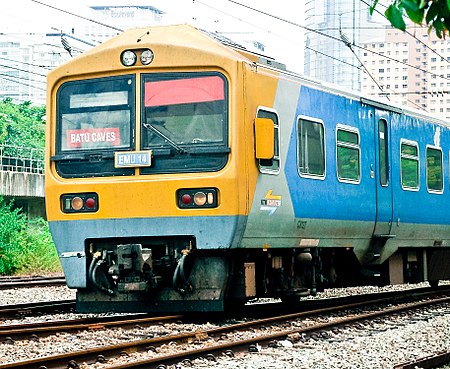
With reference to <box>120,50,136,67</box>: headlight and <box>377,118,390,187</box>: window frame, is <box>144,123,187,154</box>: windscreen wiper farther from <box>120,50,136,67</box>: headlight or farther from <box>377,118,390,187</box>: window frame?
<box>377,118,390,187</box>: window frame

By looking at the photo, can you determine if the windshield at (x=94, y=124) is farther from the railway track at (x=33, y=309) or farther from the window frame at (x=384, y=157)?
the window frame at (x=384, y=157)

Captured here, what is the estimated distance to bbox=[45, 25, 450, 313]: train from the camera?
35.5 ft

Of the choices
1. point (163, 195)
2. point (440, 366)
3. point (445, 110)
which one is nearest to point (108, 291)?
point (163, 195)

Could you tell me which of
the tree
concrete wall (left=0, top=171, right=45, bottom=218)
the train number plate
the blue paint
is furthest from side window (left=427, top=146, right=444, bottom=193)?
concrete wall (left=0, top=171, right=45, bottom=218)

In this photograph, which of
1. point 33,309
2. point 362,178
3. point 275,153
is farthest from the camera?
point 362,178

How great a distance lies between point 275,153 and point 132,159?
1.66 metres

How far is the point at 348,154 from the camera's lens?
1335 centimetres

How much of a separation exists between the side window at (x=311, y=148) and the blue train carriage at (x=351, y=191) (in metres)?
0.01

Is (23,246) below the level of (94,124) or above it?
below

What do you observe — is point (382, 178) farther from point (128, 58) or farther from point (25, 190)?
point (25, 190)

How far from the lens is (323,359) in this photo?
8.84 m

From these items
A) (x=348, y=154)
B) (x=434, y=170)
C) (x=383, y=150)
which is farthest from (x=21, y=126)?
(x=348, y=154)

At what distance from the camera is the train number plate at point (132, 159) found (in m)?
10.9

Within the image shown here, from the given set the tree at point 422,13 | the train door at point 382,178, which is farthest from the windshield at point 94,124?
the tree at point 422,13
